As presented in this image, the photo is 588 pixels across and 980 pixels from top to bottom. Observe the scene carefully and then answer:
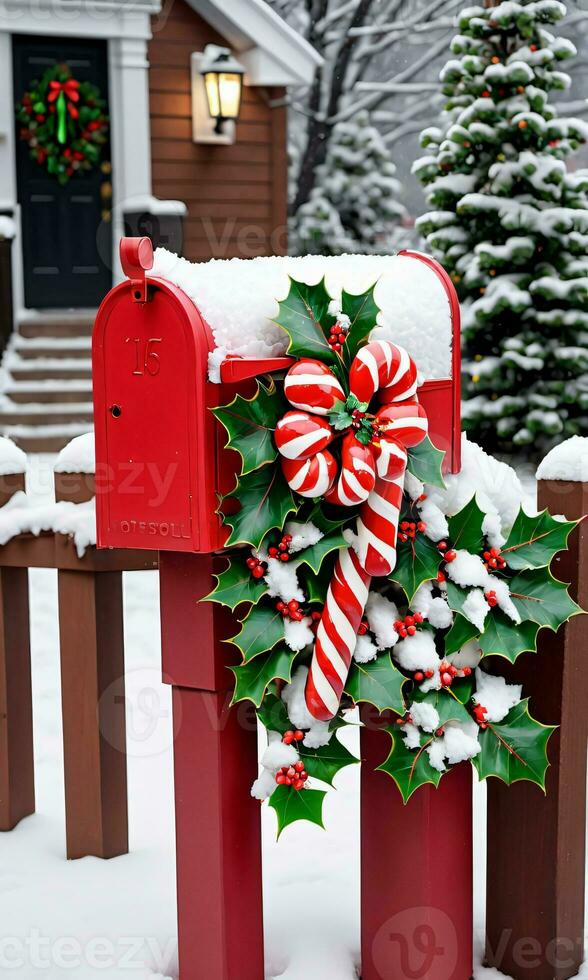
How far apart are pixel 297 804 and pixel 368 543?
40 centimetres

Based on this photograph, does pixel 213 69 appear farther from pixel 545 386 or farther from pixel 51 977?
pixel 51 977

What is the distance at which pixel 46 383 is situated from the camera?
6.93 metres

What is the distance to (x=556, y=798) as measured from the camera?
73.0 inches

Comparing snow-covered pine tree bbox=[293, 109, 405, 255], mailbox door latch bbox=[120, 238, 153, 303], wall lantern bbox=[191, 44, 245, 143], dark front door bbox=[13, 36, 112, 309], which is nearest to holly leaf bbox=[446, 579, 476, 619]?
mailbox door latch bbox=[120, 238, 153, 303]

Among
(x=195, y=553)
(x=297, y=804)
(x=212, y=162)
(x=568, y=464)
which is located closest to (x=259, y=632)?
(x=195, y=553)

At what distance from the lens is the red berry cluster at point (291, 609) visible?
1589 millimetres

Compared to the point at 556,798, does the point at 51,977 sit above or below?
below

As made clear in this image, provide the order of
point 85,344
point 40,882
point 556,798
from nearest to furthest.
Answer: point 556,798, point 40,882, point 85,344

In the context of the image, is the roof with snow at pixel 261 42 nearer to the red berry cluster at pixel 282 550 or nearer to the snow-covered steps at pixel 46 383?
the snow-covered steps at pixel 46 383

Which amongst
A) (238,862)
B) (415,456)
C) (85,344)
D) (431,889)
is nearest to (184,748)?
(238,862)

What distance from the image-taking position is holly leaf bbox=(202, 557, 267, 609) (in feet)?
5.13

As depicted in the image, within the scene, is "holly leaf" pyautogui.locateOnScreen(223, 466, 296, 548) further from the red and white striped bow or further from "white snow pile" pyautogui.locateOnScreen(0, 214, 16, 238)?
"white snow pile" pyautogui.locateOnScreen(0, 214, 16, 238)

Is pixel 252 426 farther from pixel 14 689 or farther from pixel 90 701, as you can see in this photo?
pixel 14 689

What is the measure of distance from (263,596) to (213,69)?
23.0 feet
